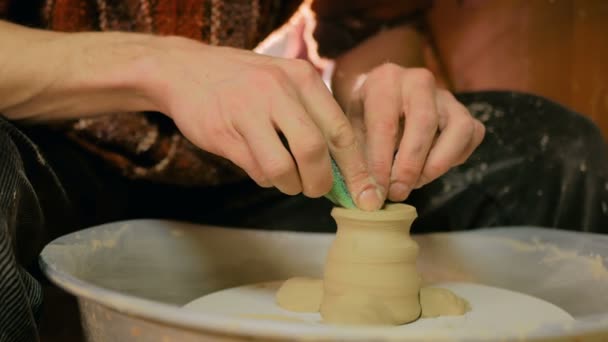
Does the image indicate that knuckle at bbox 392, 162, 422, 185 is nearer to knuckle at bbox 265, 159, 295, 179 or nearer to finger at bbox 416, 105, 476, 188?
finger at bbox 416, 105, 476, 188

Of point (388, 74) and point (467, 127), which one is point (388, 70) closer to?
point (388, 74)

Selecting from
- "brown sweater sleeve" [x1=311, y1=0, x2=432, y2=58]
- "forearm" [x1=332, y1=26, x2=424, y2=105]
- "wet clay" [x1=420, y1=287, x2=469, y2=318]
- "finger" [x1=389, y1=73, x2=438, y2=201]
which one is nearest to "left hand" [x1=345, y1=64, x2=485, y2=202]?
"finger" [x1=389, y1=73, x2=438, y2=201]

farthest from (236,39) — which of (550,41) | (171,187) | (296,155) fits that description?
(550,41)

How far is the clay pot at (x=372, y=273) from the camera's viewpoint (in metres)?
0.65

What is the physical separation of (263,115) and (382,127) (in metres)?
0.18

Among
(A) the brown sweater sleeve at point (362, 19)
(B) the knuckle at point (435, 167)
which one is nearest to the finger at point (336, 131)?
(B) the knuckle at point (435, 167)

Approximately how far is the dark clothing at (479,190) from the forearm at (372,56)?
163 mm

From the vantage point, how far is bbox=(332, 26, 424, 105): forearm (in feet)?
3.52

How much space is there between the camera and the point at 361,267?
659 mm

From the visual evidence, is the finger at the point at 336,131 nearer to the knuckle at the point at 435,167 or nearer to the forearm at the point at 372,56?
the knuckle at the point at 435,167

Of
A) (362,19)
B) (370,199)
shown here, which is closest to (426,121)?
(370,199)

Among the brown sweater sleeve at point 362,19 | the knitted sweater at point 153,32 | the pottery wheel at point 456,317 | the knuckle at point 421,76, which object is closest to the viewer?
the pottery wheel at point 456,317

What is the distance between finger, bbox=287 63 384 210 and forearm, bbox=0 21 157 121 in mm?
196

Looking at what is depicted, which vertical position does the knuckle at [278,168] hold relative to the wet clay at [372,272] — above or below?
above
